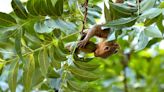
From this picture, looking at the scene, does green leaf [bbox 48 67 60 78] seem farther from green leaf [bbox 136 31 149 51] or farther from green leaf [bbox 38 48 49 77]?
green leaf [bbox 136 31 149 51]

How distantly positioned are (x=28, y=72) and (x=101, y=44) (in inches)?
5.8

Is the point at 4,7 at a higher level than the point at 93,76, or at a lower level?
higher

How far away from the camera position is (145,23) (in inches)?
27.2

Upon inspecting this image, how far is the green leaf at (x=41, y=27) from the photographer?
2.35 feet

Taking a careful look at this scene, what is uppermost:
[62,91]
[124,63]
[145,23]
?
[145,23]

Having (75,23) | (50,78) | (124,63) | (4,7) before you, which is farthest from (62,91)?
(124,63)

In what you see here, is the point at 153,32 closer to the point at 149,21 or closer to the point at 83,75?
the point at 149,21

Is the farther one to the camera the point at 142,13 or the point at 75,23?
the point at 75,23

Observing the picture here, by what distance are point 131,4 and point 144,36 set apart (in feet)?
0.26

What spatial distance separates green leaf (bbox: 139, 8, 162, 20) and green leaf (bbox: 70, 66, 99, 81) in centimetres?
19

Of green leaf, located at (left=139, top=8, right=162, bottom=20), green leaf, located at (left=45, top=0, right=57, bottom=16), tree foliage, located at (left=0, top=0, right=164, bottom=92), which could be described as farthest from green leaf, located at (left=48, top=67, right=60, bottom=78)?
green leaf, located at (left=139, top=8, right=162, bottom=20)

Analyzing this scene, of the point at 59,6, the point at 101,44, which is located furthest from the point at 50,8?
the point at 101,44

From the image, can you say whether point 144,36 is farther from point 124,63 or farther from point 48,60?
point 124,63

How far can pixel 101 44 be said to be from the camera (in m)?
0.74
